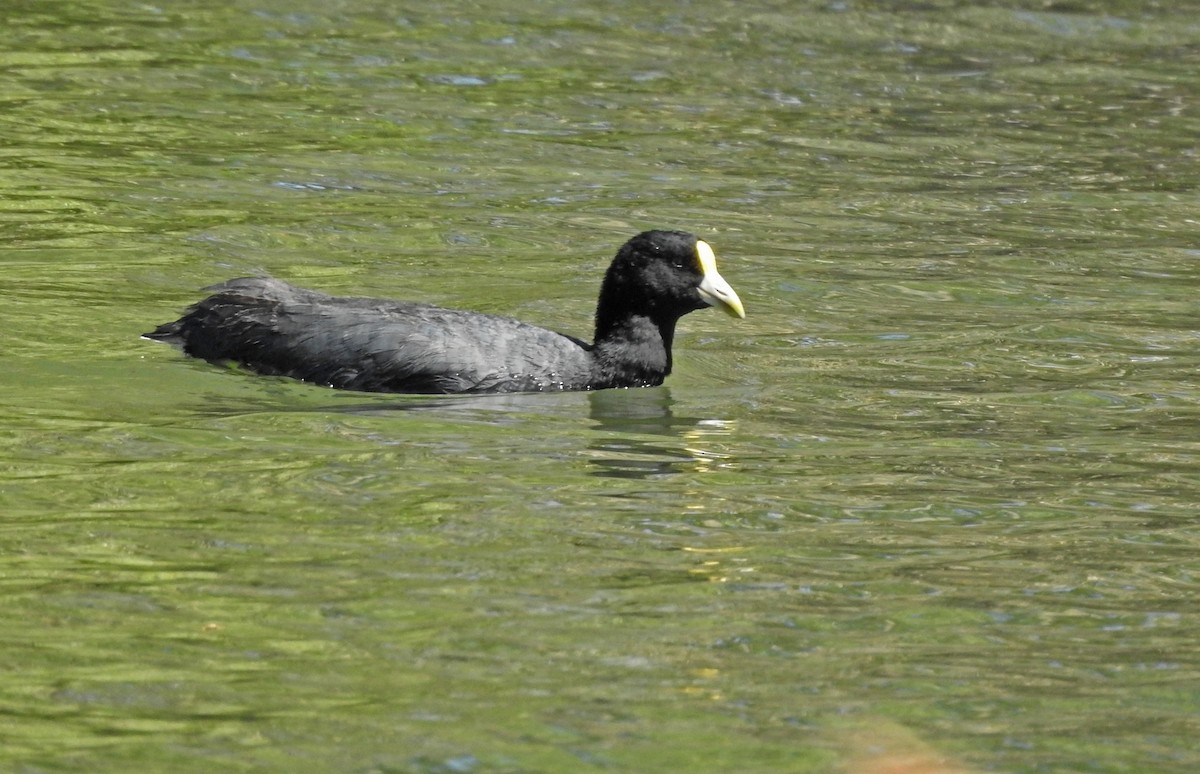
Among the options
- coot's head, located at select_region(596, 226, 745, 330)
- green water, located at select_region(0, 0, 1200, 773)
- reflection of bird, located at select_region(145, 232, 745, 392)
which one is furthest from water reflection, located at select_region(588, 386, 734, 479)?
coot's head, located at select_region(596, 226, 745, 330)

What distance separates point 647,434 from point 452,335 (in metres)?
0.98

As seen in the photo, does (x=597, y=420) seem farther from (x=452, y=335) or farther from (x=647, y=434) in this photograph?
(x=452, y=335)

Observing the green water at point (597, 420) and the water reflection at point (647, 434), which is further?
the water reflection at point (647, 434)

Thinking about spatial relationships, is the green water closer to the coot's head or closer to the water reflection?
the water reflection

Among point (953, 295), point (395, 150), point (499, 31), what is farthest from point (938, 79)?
point (953, 295)

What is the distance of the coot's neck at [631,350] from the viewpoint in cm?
883

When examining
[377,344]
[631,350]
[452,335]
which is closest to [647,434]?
[631,350]

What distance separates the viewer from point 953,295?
416 inches

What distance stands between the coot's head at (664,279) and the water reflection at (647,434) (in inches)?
14.7

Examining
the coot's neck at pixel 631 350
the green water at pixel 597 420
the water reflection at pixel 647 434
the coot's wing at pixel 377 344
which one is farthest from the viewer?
the coot's neck at pixel 631 350

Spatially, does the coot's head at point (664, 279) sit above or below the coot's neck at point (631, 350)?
above

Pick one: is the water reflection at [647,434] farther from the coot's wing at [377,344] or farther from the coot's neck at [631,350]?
the coot's wing at [377,344]

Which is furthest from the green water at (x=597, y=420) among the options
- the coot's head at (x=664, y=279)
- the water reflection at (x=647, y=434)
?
the coot's head at (x=664, y=279)

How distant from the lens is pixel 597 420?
8.30 m
